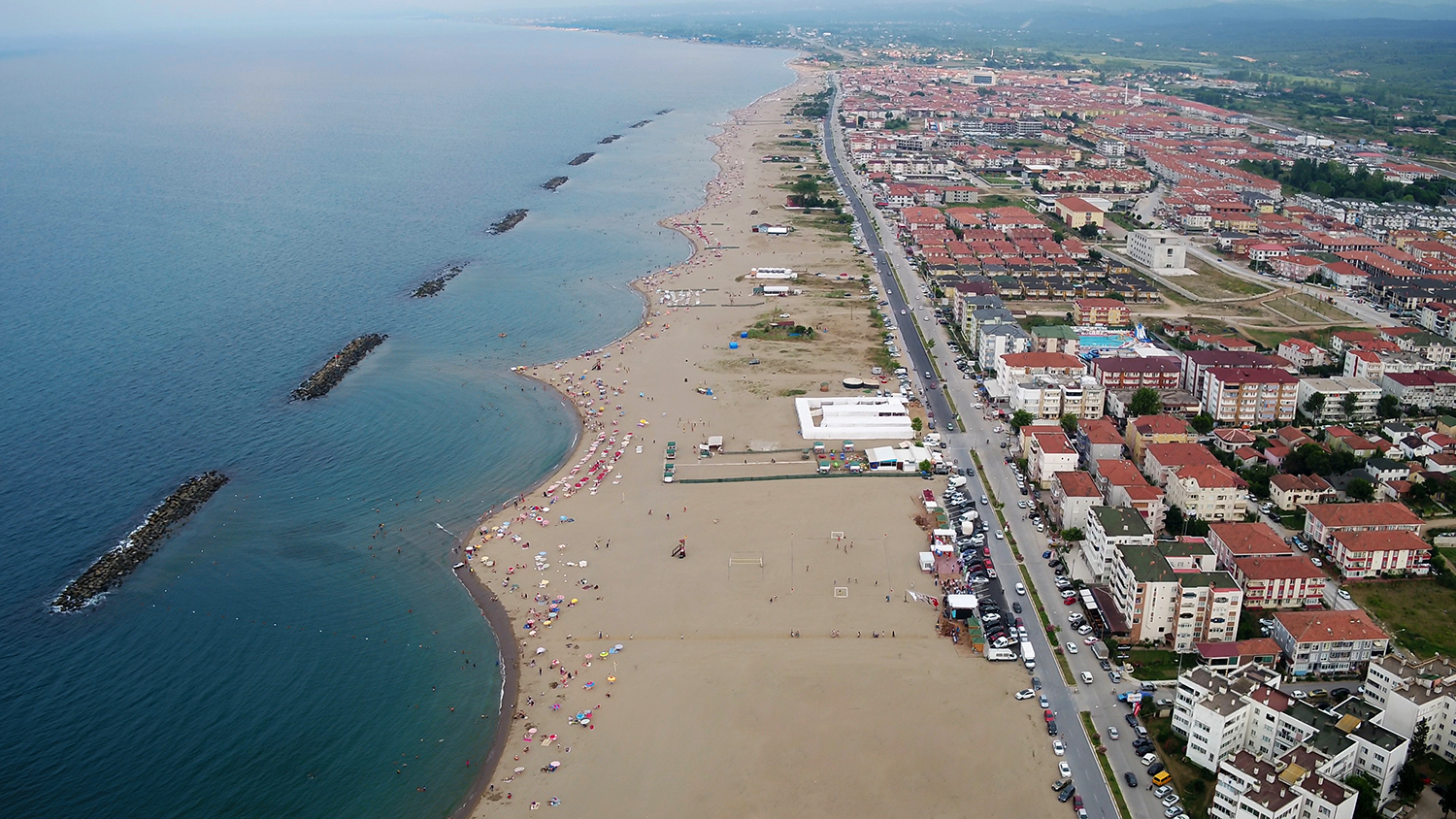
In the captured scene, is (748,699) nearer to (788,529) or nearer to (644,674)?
(644,674)

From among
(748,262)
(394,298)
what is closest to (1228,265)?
(748,262)

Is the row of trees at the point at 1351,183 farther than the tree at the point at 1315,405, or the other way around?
the row of trees at the point at 1351,183

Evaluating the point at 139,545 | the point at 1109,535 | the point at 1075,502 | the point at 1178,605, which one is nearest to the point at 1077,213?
the point at 1075,502

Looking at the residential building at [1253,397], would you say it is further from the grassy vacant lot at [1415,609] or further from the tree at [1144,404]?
the grassy vacant lot at [1415,609]

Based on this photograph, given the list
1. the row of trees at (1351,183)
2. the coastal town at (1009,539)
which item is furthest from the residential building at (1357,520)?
the row of trees at (1351,183)

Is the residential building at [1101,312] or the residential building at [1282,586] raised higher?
the residential building at [1101,312]

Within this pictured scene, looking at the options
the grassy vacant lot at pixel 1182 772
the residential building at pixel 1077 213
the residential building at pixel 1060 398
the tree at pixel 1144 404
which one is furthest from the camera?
the residential building at pixel 1077 213

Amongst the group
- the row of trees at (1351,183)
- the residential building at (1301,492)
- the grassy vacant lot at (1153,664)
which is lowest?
the grassy vacant lot at (1153,664)

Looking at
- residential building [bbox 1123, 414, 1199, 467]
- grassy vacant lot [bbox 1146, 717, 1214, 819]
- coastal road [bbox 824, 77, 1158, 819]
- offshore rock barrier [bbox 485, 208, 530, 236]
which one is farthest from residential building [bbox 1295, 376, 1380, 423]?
offshore rock barrier [bbox 485, 208, 530, 236]
